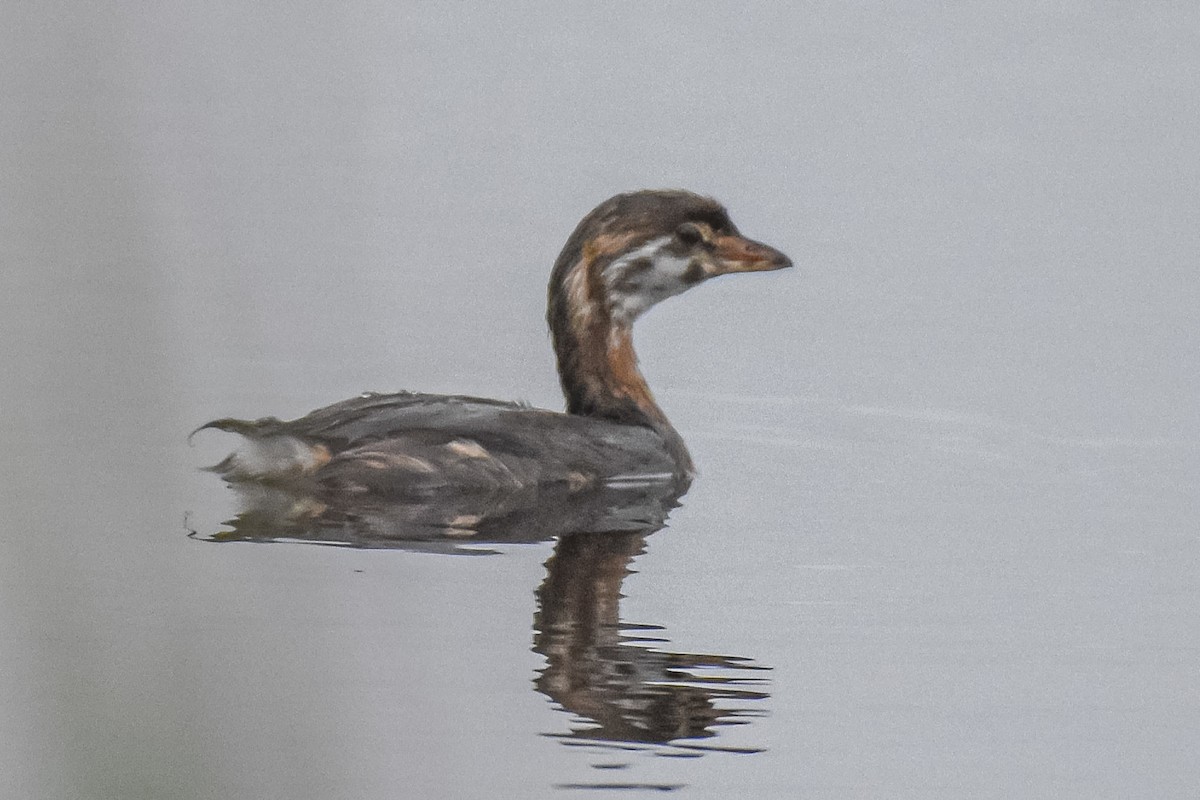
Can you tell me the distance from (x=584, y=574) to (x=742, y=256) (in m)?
2.49

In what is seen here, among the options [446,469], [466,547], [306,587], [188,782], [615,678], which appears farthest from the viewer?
[446,469]

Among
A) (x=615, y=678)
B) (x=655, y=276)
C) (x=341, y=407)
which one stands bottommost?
(x=615, y=678)

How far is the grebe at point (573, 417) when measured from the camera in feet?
20.5

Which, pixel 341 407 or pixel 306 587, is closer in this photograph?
pixel 306 587

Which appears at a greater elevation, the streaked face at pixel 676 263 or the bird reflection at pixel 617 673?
the streaked face at pixel 676 263

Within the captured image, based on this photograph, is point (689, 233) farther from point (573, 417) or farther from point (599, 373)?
point (573, 417)

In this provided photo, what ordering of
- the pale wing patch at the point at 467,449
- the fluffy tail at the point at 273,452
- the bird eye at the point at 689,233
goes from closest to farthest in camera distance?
1. the fluffy tail at the point at 273,452
2. the pale wing patch at the point at 467,449
3. the bird eye at the point at 689,233

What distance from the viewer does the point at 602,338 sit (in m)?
7.39

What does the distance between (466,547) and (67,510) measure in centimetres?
442

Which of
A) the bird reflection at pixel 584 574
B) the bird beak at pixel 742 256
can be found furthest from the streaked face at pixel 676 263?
the bird reflection at pixel 584 574

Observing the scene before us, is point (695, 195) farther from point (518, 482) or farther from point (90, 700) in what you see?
point (90, 700)

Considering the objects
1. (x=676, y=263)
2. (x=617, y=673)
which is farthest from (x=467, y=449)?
(x=617, y=673)

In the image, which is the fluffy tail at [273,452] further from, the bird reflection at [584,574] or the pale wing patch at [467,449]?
the pale wing patch at [467,449]

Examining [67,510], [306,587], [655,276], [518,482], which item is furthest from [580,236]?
[67,510]
